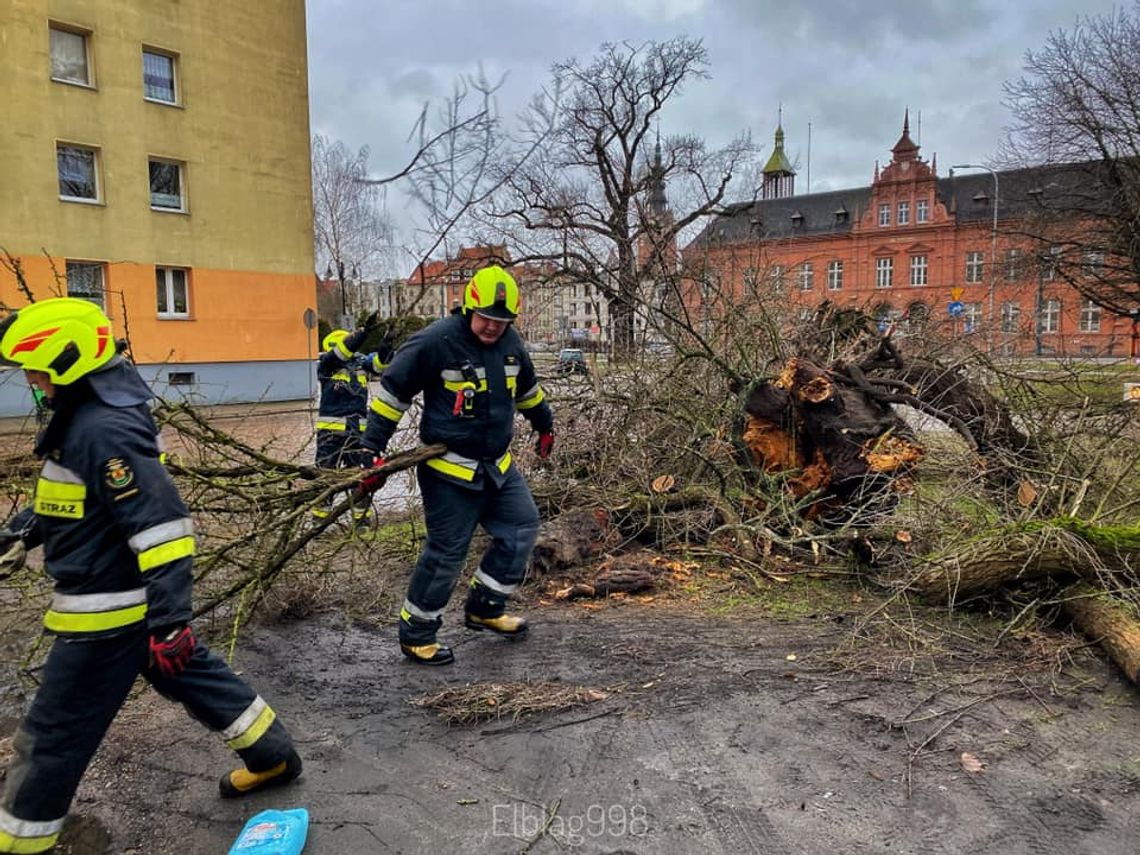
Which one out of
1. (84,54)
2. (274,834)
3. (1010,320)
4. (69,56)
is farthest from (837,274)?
(274,834)

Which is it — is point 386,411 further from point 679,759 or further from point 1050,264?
point 1050,264

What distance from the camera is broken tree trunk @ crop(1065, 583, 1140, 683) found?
3.28 meters

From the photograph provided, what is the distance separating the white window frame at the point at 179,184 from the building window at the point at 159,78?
1280 millimetres

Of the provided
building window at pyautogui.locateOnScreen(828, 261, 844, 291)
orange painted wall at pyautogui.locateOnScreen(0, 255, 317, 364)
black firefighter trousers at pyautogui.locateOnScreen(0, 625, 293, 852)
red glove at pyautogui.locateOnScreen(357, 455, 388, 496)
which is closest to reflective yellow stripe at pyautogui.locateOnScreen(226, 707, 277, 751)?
black firefighter trousers at pyautogui.locateOnScreen(0, 625, 293, 852)

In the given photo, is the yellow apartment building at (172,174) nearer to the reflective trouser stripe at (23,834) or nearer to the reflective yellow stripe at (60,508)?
the reflective yellow stripe at (60,508)

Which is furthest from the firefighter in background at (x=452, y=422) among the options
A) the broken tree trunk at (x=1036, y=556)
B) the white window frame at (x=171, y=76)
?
the white window frame at (x=171, y=76)

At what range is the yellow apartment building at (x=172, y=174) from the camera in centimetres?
1627

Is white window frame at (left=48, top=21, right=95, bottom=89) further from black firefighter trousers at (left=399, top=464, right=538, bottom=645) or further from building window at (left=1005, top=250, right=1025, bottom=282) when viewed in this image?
building window at (left=1005, top=250, right=1025, bottom=282)

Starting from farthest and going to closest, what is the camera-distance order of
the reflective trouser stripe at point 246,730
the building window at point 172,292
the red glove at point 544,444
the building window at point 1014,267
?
1. the building window at point 1014,267
2. the building window at point 172,292
3. the red glove at point 544,444
4. the reflective trouser stripe at point 246,730

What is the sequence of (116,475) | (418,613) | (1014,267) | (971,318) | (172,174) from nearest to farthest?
(116,475) → (418,613) → (971,318) → (172,174) → (1014,267)

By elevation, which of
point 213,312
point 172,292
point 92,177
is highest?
point 92,177

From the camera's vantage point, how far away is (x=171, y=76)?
1852 cm

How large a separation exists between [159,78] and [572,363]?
16443 millimetres

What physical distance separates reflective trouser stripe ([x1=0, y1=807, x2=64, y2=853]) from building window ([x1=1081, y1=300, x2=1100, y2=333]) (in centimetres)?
2247
